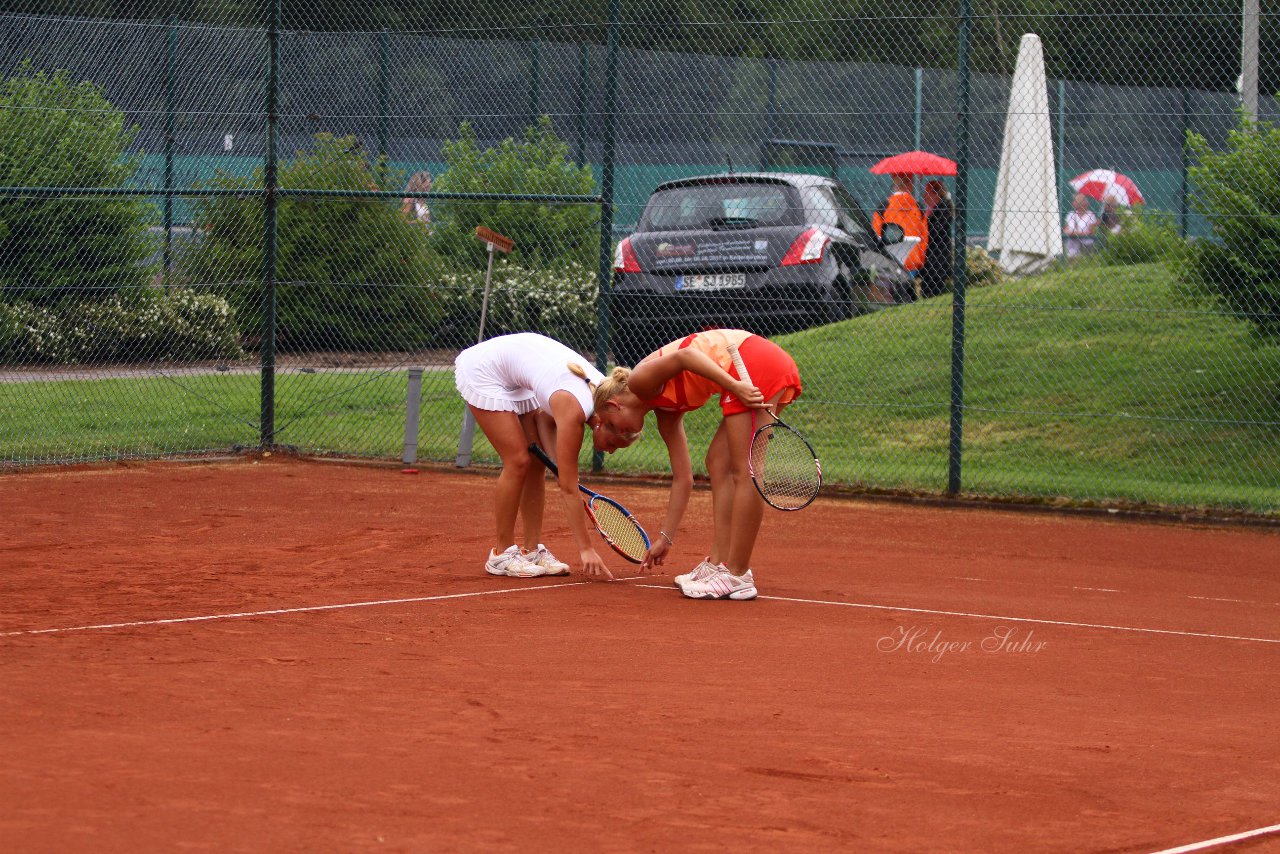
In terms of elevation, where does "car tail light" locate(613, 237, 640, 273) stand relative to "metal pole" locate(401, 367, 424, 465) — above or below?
above

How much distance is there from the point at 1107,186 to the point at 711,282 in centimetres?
386

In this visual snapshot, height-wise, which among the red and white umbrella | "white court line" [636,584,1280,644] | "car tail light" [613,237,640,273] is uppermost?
the red and white umbrella

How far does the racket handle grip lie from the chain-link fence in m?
3.78

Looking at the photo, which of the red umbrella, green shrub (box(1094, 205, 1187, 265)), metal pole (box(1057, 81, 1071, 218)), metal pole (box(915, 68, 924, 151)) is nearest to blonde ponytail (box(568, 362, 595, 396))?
the red umbrella

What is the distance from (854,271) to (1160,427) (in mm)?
2340

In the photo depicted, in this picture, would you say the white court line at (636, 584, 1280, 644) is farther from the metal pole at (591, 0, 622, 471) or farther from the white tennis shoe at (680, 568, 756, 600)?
the metal pole at (591, 0, 622, 471)

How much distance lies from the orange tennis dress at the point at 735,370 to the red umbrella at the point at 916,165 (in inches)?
193

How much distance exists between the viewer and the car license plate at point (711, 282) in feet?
35.9

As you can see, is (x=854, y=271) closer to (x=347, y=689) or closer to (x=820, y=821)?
(x=347, y=689)

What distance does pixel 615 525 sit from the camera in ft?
23.2

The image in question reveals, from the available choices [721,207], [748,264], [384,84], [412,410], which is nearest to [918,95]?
[721,207]

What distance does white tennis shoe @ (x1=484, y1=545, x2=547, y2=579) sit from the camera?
7.13 m

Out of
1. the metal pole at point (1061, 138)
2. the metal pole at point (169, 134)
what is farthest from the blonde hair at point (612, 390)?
the metal pole at point (1061, 138)

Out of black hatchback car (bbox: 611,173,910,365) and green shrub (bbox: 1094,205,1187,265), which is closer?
black hatchback car (bbox: 611,173,910,365)
